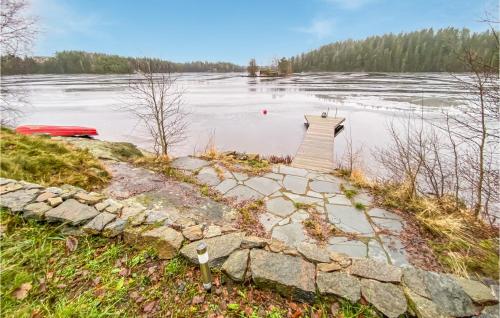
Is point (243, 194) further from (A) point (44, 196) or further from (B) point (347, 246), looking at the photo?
(A) point (44, 196)

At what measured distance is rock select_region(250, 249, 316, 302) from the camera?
168 cm

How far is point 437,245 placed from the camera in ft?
9.61

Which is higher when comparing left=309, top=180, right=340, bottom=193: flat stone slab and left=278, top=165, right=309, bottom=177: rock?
left=278, top=165, right=309, bottom=177: rock

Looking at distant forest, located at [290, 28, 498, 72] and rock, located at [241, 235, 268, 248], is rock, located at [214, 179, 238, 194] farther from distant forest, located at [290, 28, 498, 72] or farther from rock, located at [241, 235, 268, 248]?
distant forest, located at [290, 28, 498, 72]

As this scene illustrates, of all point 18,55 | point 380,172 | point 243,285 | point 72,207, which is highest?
point 18,55

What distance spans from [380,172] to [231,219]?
5169 millimetres

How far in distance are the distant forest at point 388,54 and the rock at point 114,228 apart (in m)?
61.5

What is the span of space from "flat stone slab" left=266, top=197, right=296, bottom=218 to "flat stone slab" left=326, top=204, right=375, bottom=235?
68 centimetres

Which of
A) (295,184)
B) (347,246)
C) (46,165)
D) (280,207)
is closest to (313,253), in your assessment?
(347,246)

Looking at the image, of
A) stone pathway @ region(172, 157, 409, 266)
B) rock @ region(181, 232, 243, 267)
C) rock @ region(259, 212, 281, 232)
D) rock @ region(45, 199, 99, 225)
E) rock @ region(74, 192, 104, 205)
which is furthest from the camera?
rock @ region(259, 212, 281, 232)

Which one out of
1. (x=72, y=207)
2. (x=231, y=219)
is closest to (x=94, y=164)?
(x=72, y=207)

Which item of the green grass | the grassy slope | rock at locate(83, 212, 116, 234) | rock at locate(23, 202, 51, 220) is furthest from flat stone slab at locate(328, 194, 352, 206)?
the green grass

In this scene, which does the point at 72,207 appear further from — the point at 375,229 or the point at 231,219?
the point at 375,229

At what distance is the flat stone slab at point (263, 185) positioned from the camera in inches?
174
